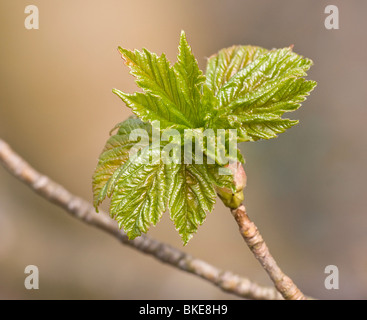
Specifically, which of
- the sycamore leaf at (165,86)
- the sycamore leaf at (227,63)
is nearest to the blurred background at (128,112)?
the sycamore leaf at (227,63)

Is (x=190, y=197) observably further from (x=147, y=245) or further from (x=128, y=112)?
(x=128, y=112)

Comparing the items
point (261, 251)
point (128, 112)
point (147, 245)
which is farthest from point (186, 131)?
point (128, 112)

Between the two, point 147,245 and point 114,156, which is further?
point 147,245

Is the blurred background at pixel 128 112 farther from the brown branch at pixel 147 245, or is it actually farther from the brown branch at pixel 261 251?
the brown branch at pixel 261 251

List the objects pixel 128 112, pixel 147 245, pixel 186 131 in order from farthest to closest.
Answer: pixel 128 112, pixel 147 245, pixel 186 131

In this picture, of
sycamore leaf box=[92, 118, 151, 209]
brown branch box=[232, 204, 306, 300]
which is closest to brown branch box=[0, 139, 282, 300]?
brown branch box=[232, 204, 306, 300]
